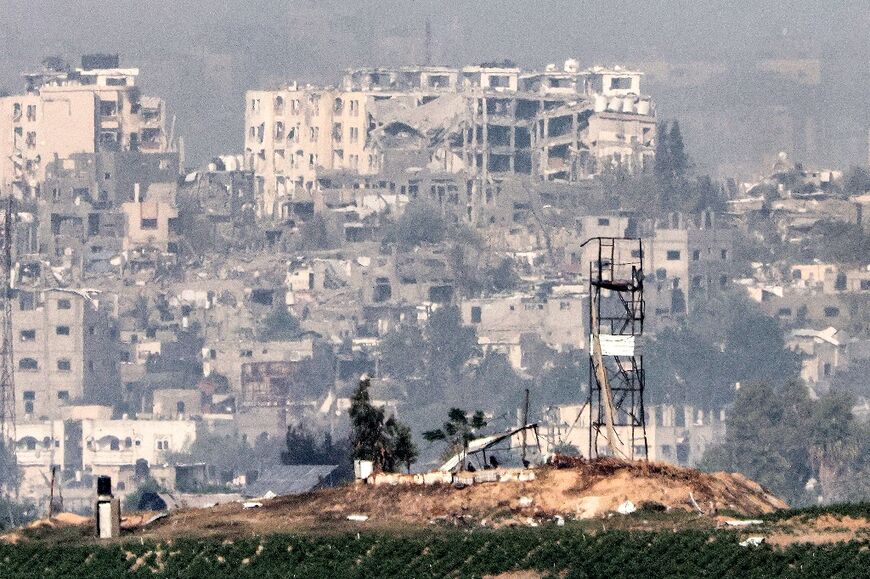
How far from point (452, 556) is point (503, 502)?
14.2 ft

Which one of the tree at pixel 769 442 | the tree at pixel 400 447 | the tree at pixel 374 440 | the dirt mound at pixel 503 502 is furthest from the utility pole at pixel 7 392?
the dirt mound at pixel 503 502

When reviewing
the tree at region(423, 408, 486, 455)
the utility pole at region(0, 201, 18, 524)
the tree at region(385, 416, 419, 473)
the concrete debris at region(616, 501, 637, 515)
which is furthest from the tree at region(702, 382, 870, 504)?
the concrete debris at region(616, 501, 637, 515)

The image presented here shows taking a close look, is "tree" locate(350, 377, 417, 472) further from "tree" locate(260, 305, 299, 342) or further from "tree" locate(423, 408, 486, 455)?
"tree" locate(260, 305, 299, 342)

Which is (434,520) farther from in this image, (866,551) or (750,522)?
(866,551)

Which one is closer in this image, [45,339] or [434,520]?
Answer: [434,520]

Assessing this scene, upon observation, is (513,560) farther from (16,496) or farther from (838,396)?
(16,496)

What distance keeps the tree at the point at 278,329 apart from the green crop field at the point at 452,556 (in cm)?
14834

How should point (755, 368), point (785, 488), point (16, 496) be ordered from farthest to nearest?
point (755, 368)
point (16, 496)
point (785, 488)

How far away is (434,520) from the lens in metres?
46.5

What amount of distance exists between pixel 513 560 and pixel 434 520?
4.48 metres

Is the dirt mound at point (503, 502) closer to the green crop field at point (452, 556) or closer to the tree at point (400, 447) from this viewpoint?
the green crop field at point (452, 556)

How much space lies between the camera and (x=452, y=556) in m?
42.7

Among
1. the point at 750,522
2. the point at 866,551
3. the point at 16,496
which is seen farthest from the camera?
the point at 16,496

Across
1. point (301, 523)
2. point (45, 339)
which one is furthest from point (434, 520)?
point (45, 339)
